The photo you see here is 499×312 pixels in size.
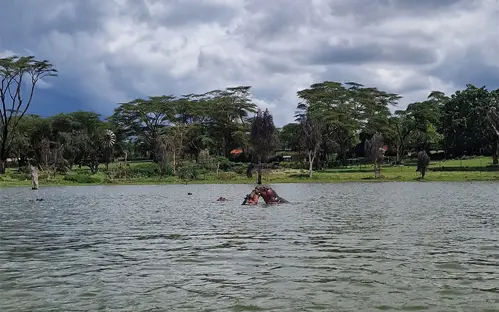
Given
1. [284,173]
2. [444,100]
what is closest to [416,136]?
[444,100]

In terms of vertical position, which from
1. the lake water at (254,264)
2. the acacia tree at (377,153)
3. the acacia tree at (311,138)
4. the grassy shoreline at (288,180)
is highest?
the acacia tree at (311,138)

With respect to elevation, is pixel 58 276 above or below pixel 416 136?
below

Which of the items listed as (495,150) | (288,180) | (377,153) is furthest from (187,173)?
(495,150)

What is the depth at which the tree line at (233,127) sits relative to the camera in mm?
95375

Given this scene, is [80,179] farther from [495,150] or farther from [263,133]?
[495,150]

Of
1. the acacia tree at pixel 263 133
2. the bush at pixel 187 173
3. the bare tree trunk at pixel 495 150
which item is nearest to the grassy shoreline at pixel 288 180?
the bush at pixel 187 173

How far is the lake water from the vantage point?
34.2 feet

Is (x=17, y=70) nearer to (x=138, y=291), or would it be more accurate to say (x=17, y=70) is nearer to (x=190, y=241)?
(x=190, y=241)

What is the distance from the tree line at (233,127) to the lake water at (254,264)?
6511 centimetres

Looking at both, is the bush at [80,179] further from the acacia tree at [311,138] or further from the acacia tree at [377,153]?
the acacia tree at [377,153]

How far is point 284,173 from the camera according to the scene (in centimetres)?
9175

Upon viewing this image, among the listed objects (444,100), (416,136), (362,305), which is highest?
(444,100)

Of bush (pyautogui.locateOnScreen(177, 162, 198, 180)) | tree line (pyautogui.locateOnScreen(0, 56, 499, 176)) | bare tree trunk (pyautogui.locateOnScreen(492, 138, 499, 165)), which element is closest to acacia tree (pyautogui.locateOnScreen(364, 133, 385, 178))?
tree line (pyautogui.locateOnScreen(0, 56, 499, 176))

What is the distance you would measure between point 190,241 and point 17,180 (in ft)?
231
